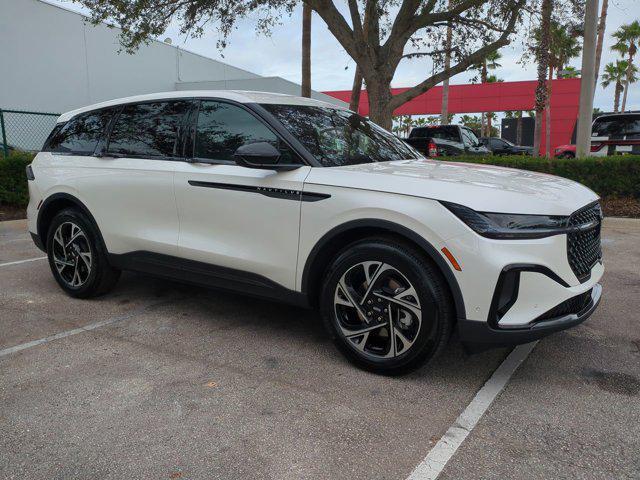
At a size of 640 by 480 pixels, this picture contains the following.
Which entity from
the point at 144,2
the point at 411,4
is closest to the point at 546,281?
the point at 411,4

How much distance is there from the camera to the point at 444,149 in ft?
49.0

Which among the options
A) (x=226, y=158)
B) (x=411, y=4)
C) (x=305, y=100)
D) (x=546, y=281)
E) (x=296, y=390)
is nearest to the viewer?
(x=546, y=281)

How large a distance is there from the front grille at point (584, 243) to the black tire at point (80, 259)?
362cm

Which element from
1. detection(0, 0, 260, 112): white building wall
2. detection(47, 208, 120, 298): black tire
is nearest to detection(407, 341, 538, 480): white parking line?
detection(47, 208, 120, 298): black tire

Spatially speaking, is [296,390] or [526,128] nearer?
[296,390]

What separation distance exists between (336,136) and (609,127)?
38.5 ft

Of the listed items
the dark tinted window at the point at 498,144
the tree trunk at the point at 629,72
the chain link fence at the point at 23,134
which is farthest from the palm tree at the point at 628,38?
the chain link fence at the point at 23,134

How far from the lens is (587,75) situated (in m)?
10.9

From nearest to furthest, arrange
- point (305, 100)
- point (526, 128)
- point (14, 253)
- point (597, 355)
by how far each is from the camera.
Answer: point (597, 355) → point (305, 100) → point (14, 253) → point (526, 128)

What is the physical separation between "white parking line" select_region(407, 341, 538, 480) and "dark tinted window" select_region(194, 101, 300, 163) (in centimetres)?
197

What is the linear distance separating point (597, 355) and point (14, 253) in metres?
6.73

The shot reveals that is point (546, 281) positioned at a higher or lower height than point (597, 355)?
A: higher

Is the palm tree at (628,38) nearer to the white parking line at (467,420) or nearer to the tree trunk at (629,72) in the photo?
the tree trunk at (629,72)

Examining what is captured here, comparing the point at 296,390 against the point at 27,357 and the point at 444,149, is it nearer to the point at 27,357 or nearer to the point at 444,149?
the point at 27,357
